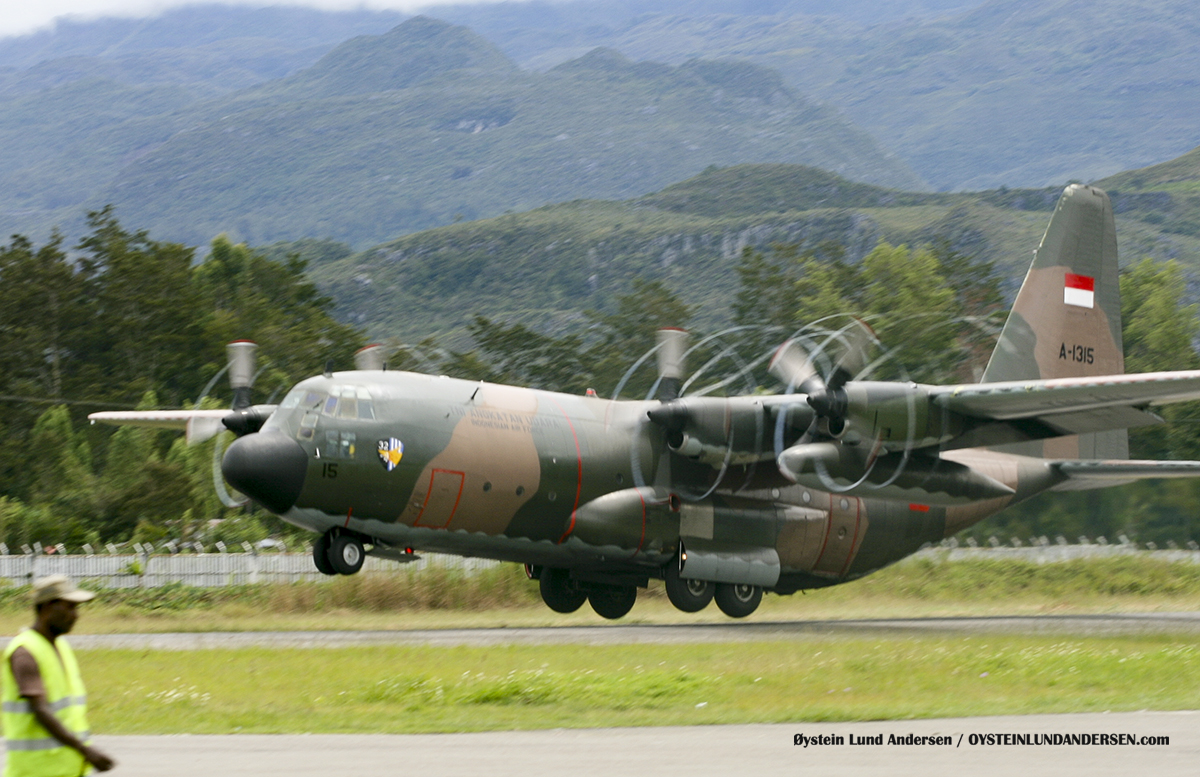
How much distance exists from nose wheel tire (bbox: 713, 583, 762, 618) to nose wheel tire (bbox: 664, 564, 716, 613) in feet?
1.68

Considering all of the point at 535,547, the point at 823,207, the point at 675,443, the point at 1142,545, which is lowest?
the point at 1142,545

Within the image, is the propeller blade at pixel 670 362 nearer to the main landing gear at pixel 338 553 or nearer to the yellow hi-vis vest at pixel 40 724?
the main landing gear at pixel 338 553

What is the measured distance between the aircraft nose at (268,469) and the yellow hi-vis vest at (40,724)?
13.0 m

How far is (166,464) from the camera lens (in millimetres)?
37781

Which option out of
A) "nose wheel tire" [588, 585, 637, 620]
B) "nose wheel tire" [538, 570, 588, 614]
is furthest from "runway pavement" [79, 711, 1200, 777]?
"nose wheel tire" [588, 585, 637, 620]

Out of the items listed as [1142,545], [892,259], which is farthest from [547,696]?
[892,259]

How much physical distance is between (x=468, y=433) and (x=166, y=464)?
62.8 ft

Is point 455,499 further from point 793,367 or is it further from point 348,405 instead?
point 793,367

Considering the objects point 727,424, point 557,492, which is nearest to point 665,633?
point 557,492

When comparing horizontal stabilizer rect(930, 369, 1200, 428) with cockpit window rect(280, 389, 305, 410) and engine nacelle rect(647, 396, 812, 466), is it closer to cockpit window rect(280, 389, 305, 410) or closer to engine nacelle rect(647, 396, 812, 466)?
engine nacelle rect(647, 396, 812, 466)

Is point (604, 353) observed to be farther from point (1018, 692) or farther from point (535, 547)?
point (1018, 692)

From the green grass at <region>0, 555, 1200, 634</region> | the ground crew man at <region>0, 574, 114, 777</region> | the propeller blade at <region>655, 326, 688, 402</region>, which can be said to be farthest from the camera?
the green grass at <region>0, 555, 1200, 634</region>

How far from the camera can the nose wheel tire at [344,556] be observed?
20891mm

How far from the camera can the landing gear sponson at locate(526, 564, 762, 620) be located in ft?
78.2
